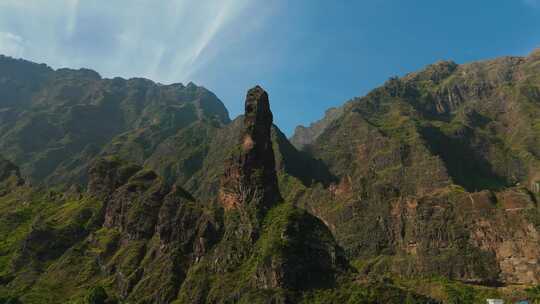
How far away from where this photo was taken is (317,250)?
11488 cm

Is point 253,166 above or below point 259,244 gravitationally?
above

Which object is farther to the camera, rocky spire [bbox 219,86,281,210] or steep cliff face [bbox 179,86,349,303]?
rocky spire [bbox 219,86,281,210]

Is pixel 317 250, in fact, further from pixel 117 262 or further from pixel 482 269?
pixel 482 269

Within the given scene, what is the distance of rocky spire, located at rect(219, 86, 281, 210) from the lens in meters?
133

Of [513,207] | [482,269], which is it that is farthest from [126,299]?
[513,207]

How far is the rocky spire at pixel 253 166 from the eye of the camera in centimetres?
13288

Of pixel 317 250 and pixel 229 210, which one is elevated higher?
pixel 229 210

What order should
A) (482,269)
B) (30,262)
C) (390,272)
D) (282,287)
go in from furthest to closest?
(390,272), (482,269), (30,262), (282,287)

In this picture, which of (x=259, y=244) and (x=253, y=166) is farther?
(x=253, y=166)

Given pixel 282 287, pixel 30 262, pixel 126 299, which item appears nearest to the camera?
pixel 282 287

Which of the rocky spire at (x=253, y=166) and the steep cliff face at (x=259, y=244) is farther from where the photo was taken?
the rocky spire at (x=253, y=166)

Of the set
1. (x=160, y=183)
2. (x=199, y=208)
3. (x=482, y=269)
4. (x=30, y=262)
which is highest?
(x=160, y=183)

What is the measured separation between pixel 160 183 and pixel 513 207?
11912cm

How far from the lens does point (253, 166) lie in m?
137
